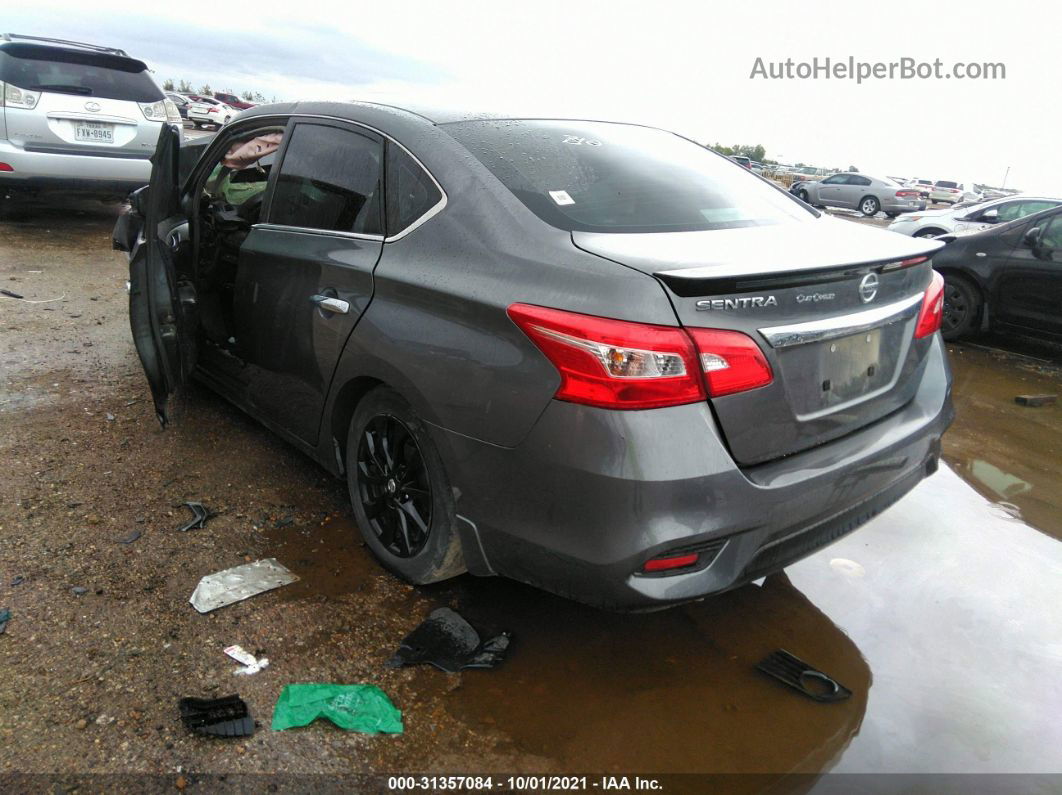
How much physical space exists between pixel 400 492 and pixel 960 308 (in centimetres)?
616

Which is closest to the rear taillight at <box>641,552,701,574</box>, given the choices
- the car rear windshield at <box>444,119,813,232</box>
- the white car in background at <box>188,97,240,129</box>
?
the car rear windshield at <box>444,119,813,232</box>

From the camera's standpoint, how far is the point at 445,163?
2660 mm

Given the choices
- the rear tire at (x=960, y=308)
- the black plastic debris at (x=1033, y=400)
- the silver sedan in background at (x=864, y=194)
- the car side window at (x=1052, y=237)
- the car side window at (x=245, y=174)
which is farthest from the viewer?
the silver sedan in background at (x=864, y=194)

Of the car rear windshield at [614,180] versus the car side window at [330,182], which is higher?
the car rear windshield at [614,180]

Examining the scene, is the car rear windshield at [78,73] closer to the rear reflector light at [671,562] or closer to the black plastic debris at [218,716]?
the black plastic debris at [218,716]

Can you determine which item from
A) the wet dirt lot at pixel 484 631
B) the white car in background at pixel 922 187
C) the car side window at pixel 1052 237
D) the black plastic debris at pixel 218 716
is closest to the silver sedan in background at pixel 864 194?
the white car in background at pixel 922 187

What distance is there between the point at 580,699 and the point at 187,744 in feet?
3.67

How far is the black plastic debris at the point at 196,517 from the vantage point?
3229 millimetres

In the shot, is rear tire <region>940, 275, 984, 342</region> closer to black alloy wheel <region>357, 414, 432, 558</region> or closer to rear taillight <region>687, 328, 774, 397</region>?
rear taillight <region>687, 328, 774, 397</region>

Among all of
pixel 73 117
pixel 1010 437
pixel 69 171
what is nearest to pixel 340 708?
pixel 1010 437

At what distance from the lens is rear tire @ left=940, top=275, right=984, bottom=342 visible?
6938 millimetres

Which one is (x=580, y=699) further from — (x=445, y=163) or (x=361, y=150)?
(x=361, y=150)

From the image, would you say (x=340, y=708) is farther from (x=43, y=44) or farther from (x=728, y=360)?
(x=43, y=44)

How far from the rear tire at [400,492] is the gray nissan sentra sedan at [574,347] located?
0.01 m
